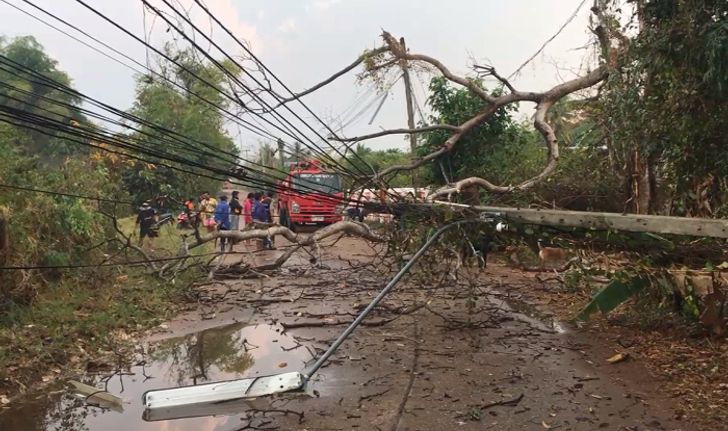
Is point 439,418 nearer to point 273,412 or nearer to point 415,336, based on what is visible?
point 273,412

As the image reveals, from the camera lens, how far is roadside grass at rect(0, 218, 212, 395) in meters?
6.03

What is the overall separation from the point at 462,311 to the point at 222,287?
450cm

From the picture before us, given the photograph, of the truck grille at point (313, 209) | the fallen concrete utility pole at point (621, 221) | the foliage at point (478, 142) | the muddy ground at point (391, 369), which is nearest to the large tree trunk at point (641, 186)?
the muddy ground at point (391, 369)

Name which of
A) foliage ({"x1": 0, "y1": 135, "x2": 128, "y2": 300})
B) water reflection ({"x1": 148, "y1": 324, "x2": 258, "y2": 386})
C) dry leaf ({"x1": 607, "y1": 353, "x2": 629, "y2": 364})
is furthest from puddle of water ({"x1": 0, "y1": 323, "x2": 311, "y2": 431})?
dry leaf ({"x1": 607, "y1": 353, "x2": 629, "y2": 364})

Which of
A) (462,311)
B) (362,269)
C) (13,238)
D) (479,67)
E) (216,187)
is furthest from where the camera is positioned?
(216,187)

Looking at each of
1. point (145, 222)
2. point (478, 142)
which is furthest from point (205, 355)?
point (478, 142)

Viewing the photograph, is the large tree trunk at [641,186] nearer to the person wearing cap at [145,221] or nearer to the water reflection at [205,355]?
the water reflection at [205,355]

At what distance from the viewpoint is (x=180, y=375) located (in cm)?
624

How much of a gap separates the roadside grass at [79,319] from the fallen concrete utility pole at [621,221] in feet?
14.5

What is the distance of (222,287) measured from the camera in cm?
1065

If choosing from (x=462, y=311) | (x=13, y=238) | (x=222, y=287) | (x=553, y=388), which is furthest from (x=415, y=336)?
(x=13, y=238)

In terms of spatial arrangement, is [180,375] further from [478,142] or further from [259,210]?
[478,142]

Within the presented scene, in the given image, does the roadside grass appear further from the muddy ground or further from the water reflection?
the water reflection

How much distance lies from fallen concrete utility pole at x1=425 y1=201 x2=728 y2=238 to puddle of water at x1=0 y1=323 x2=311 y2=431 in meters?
2.84
